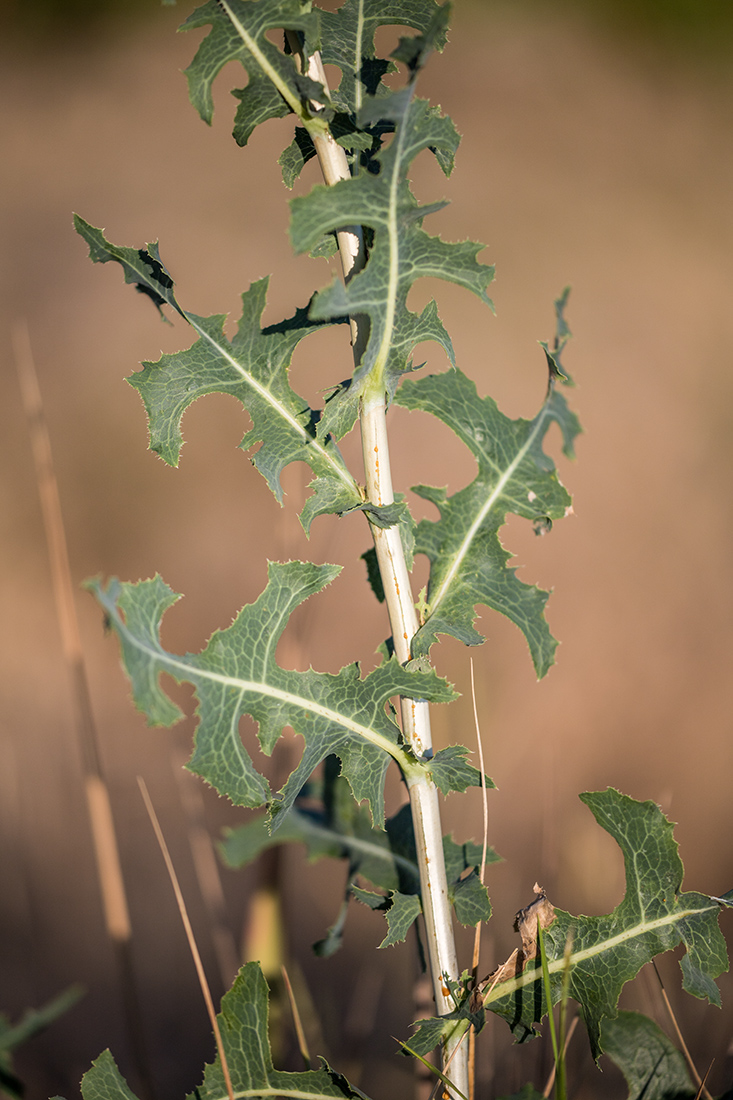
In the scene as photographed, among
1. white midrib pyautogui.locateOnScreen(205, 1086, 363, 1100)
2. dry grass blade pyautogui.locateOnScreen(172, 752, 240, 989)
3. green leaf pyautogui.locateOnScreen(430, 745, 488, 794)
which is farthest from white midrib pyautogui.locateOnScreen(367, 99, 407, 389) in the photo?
dry grass blade pyautogui.locateOnScreen(172, 752, 240, 989)

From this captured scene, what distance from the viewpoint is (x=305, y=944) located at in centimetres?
64

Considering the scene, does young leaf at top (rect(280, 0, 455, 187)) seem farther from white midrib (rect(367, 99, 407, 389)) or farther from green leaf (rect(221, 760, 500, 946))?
green leaf (rect(221, 760, 500, 946))

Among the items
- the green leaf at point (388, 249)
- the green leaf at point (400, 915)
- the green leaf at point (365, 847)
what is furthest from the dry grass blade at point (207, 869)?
the green leaf at point (388, 249)

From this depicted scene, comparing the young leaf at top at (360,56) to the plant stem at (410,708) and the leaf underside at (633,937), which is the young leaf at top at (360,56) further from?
the leaf underside at (633,937)

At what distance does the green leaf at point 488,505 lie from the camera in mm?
244

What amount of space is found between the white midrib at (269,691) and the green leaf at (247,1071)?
0.27ft

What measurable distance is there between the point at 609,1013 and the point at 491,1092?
0.34m

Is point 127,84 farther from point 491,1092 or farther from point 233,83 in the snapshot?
point 491,1092

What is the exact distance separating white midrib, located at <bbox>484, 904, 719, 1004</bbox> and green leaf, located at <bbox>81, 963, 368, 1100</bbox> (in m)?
0.06

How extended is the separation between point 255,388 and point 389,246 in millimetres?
62

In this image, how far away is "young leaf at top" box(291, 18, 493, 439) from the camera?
7.2 inches

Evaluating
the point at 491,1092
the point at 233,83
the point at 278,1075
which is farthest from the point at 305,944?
the point at 233,83

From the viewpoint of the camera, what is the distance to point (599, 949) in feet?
0.80

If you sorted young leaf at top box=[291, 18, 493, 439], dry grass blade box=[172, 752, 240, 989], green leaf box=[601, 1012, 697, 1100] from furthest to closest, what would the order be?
dry grass blade box=[172, 752, 240, 989]
green leaf box=[601, 1012, 697, 1100]
young leaf at top box=[291, 18, 493, 439]
